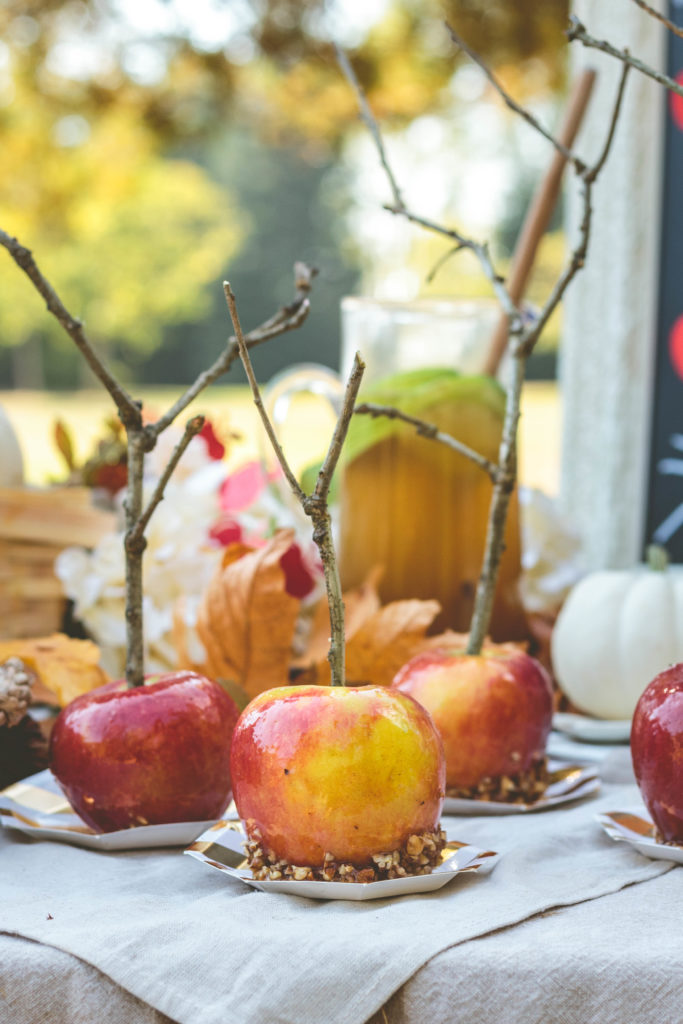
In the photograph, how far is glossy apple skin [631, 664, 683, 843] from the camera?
1.81 ft

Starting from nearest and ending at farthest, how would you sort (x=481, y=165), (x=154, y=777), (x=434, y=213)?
(x=154, y=777), (x=434, y=213), (x=481, y=165)

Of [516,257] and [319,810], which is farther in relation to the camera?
[516,257]

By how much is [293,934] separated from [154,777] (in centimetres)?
16

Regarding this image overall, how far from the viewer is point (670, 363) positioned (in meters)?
1.43

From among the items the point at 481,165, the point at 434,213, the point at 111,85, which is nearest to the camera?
the point at 111,85

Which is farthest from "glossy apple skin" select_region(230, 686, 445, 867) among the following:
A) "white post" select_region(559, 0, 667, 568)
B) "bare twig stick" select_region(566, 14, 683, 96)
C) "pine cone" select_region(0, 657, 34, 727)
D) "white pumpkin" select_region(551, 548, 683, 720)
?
"white post" select_region(559, 0, 667, 568)

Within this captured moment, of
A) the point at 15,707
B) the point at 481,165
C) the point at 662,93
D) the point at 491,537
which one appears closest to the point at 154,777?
the point at 15,707

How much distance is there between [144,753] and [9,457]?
1.45ft

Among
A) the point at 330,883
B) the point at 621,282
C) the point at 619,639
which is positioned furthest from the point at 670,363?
the point at 330,883

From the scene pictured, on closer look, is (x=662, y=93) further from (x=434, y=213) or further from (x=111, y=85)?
(x=434, y=213)

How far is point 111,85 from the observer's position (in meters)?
4.34

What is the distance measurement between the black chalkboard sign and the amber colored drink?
0.56m

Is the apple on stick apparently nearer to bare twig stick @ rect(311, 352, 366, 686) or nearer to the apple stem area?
the apple stem area

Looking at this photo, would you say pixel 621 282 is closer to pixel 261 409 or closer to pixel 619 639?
pixel 619 639
